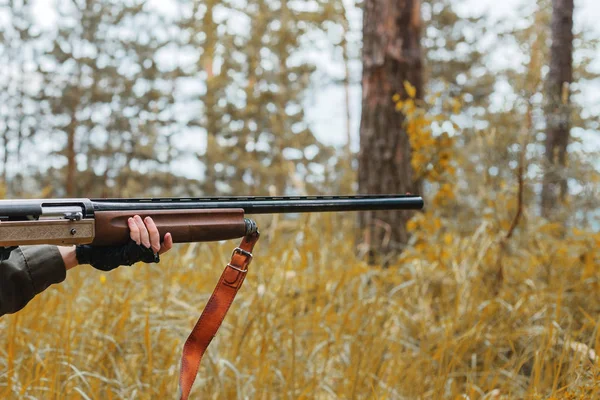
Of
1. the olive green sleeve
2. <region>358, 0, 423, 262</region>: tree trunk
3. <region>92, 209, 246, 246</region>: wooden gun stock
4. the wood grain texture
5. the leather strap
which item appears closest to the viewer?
the wood grain texture

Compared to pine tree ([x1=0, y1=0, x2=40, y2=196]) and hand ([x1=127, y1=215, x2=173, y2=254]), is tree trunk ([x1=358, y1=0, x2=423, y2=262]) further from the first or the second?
pine tree ([x1=0, y1=0, x2=40, y2=196])

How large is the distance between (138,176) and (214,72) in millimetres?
3603

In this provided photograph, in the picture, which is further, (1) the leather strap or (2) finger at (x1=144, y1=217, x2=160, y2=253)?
(1) the leather strap

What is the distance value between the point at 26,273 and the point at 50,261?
87mm

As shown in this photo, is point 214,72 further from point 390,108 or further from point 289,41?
point 390,108

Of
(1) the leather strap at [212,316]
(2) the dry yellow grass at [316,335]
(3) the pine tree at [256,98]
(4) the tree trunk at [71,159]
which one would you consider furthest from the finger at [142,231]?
(4) the tree trunk at [71,159]

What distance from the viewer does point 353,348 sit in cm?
301

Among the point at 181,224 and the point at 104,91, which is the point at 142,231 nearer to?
the point at 181,224

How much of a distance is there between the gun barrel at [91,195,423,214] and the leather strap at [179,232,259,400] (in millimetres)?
162

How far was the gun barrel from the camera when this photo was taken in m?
1.87

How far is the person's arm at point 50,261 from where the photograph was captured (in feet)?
6.13

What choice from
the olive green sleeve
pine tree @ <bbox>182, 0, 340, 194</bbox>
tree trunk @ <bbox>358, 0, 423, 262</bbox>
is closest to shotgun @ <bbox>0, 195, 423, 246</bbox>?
the olive green sleeve

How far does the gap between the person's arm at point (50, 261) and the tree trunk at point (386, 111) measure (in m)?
3.28

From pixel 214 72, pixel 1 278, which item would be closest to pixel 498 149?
pixel 1 278
